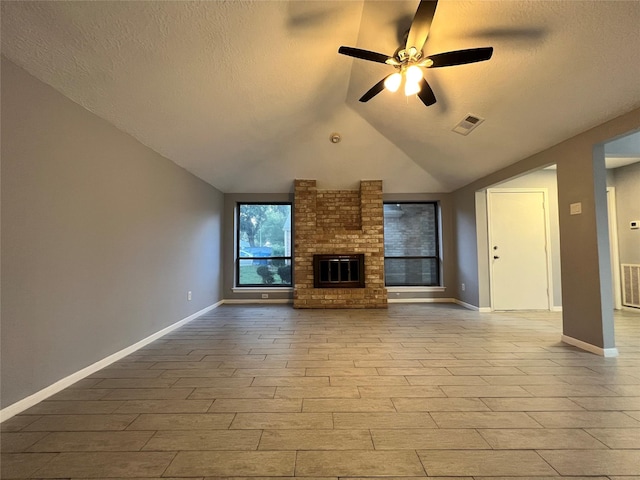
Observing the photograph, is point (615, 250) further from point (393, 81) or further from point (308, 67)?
point (308, 67)

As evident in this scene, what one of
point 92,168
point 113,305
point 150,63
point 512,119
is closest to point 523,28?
point 512,119

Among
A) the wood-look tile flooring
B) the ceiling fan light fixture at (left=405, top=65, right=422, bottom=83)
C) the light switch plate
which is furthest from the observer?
the light switch plate

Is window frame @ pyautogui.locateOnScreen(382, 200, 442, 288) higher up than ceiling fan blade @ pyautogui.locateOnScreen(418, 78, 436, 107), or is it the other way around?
ceiling fan blade @ pyautogui.locateOnScreen(418, 78, 436, 107)

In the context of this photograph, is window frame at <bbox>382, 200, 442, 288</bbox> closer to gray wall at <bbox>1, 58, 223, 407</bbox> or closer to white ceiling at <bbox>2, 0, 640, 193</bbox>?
white ceiling at <bbox>2, 0, 640, 193</bbox>

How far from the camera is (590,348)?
2828 millimetres

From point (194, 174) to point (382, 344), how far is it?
3.59 metres

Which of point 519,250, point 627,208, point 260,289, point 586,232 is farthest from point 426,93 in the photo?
point 627,208

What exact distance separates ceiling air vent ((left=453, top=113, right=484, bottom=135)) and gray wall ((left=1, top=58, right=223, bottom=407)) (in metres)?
3.66

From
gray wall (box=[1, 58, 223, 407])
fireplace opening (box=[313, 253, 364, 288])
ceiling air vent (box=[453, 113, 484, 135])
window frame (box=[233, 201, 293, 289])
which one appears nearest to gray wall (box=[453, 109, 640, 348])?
ceiling air vent (box=[453, 113, 484, 135])

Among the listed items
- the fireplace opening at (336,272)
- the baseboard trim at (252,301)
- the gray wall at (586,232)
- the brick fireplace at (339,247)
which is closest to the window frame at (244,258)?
the baseboard trim at (252,301)

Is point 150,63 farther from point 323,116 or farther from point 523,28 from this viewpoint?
point 523,28

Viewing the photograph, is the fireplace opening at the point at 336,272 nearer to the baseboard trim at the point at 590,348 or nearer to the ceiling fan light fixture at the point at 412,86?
the baseboard trim at the point at 590,348

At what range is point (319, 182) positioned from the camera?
5547mm

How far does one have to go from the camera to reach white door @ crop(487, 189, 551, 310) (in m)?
4.78
